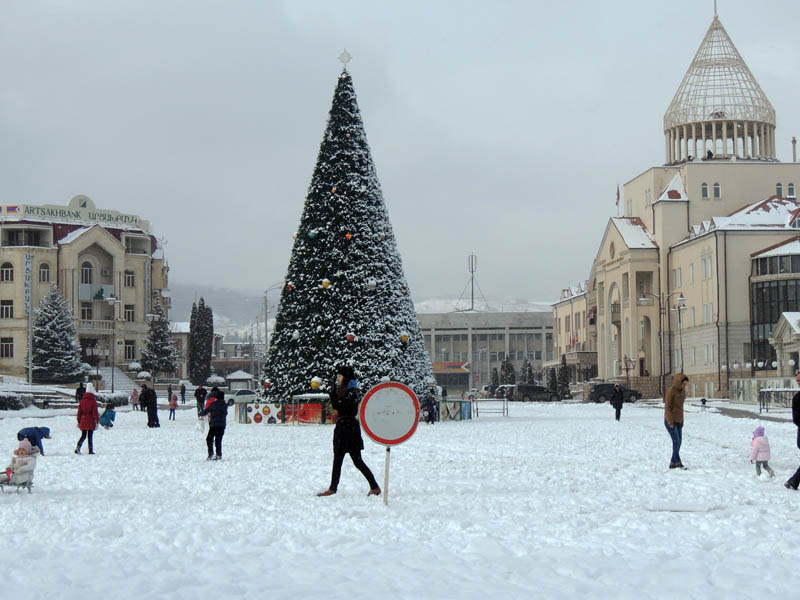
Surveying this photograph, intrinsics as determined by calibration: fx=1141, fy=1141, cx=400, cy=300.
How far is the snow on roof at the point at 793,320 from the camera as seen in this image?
61812 millimetres

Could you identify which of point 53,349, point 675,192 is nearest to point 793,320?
point 675,192

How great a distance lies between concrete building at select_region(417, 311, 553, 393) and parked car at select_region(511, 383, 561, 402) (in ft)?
169

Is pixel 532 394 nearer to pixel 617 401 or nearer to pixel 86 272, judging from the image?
pixel 86 272

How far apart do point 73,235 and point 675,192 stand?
48.3m

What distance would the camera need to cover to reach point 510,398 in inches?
3356

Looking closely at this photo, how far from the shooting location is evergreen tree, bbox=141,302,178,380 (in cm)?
Answer: 9300

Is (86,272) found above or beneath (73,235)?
beneath

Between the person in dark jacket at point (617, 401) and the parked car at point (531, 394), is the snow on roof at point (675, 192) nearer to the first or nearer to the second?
the parked car at point (531, 394)

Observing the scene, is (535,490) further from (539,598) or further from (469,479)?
(539,598)

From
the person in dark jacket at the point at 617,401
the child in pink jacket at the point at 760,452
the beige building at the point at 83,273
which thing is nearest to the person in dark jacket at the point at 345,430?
the child in pink jacket at the point at 760,452

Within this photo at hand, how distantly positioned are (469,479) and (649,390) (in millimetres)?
69635

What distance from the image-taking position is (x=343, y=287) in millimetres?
37125

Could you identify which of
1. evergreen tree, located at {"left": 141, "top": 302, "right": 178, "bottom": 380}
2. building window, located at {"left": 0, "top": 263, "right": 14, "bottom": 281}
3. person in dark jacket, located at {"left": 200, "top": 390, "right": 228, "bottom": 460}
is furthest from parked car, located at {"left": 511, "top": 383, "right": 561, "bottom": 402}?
person in dark jacket, located at {"left": 200, "top": 390, "right": 228, "bottom": 460}

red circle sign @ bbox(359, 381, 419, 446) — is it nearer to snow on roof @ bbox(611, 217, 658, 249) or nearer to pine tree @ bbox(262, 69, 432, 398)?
pine tree @ bbox(262, 69, 432, 398)
